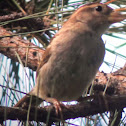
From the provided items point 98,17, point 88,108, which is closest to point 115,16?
point 98,17

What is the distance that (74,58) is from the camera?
2084mm

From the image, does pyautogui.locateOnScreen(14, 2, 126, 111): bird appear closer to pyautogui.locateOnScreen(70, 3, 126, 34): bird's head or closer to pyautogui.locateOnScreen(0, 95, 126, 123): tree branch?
pyautogui.locateOnScreen(70, 3, 126, 34): bird's head

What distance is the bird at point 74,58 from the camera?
210cm

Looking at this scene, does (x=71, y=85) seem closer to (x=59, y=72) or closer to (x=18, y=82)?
(x=59, y=72)

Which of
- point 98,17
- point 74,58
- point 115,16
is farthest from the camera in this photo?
point 98,17

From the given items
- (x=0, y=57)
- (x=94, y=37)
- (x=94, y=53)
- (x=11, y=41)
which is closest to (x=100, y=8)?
(x=94, y=37)

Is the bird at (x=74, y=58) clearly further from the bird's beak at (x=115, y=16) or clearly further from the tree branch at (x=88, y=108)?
the tree branch at (x=88, y=108)

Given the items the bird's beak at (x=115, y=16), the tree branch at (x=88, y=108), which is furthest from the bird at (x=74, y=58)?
the tree branch at (x=88, y=108)

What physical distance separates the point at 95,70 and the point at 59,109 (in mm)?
607

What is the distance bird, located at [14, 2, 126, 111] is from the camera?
2.10 meters

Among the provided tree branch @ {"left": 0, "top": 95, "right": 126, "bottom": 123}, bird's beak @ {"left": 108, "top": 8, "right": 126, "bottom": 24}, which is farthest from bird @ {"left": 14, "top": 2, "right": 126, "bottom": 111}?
tree branch @ {"left": 0, "top": 95, "right": 126, "bottom": 123}

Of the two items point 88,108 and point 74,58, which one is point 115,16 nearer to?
point 74,58

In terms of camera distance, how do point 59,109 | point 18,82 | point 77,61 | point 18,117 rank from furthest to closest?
point 18,82, point 77,61, point 59,109, point 18,117

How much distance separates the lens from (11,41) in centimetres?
243
